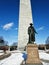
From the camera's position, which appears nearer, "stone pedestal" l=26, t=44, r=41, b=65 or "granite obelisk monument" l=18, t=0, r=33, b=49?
"stone pedestal" l=26, t=44, r=41, b=65

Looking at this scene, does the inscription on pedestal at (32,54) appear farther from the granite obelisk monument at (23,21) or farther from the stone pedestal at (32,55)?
the granite obelisk monument at (23,21)

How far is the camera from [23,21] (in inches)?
1650

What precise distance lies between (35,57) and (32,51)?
59 centimetres

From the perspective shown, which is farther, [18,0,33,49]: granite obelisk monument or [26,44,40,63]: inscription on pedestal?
[18,0,33,49]: granite obelisk monument

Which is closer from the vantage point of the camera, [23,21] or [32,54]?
[32,54]

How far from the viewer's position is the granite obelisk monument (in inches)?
1642

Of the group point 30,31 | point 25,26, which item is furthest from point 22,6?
point 30,31

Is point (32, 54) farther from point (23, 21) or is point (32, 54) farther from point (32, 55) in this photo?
point (23, 21)

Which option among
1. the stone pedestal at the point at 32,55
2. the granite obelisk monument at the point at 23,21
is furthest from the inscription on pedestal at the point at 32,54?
the granite obelisk monument at the point at 23,21

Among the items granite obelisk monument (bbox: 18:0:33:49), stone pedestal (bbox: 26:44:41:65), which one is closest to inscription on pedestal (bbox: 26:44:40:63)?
stone pedestal (bbox: 26:44:41:65)

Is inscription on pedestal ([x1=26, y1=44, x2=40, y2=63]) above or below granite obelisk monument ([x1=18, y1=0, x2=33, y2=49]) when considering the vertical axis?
below

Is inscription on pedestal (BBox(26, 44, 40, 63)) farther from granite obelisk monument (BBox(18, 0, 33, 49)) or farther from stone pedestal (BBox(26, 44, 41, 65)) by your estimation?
granite obelisk monument (BBox(18, 0, 33, 49))

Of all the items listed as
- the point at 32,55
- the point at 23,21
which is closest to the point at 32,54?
the point at 32,55

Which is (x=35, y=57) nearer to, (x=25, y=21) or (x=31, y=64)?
(x=31, y=64)
